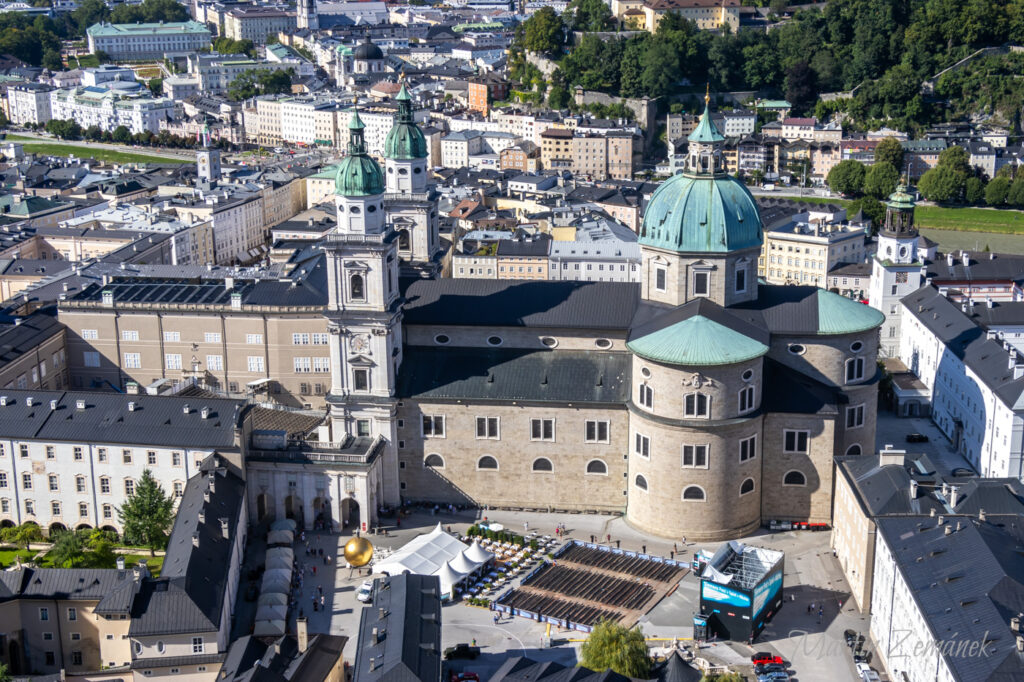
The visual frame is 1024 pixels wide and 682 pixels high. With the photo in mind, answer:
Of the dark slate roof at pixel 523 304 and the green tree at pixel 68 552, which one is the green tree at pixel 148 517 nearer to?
the green tree at pixel 68 552

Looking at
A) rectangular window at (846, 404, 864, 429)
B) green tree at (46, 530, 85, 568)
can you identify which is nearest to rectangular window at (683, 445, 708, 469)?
rectangular window at (846, 404, 864, 429)

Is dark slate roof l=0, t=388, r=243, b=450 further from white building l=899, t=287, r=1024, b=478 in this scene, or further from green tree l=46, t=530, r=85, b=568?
white building l=899, t=287, r=1024, b=478

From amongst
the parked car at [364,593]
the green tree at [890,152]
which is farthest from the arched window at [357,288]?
the green tree at [890,152]

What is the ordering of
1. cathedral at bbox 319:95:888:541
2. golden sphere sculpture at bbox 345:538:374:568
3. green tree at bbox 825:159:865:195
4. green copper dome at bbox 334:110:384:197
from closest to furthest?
golden sphere sculpture at bbox 345:538:374:568 → cathedral at bbox 319:95:888:541 → green copper dome at bbox 334:110:384:197 → green tree at bbox 825:159:865:195

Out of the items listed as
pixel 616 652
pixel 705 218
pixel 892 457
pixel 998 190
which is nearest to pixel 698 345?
pixel 705 218

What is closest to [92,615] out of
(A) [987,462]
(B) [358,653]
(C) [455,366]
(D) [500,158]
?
(B) [358,653]

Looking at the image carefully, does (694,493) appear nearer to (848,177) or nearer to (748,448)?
(748,448)
